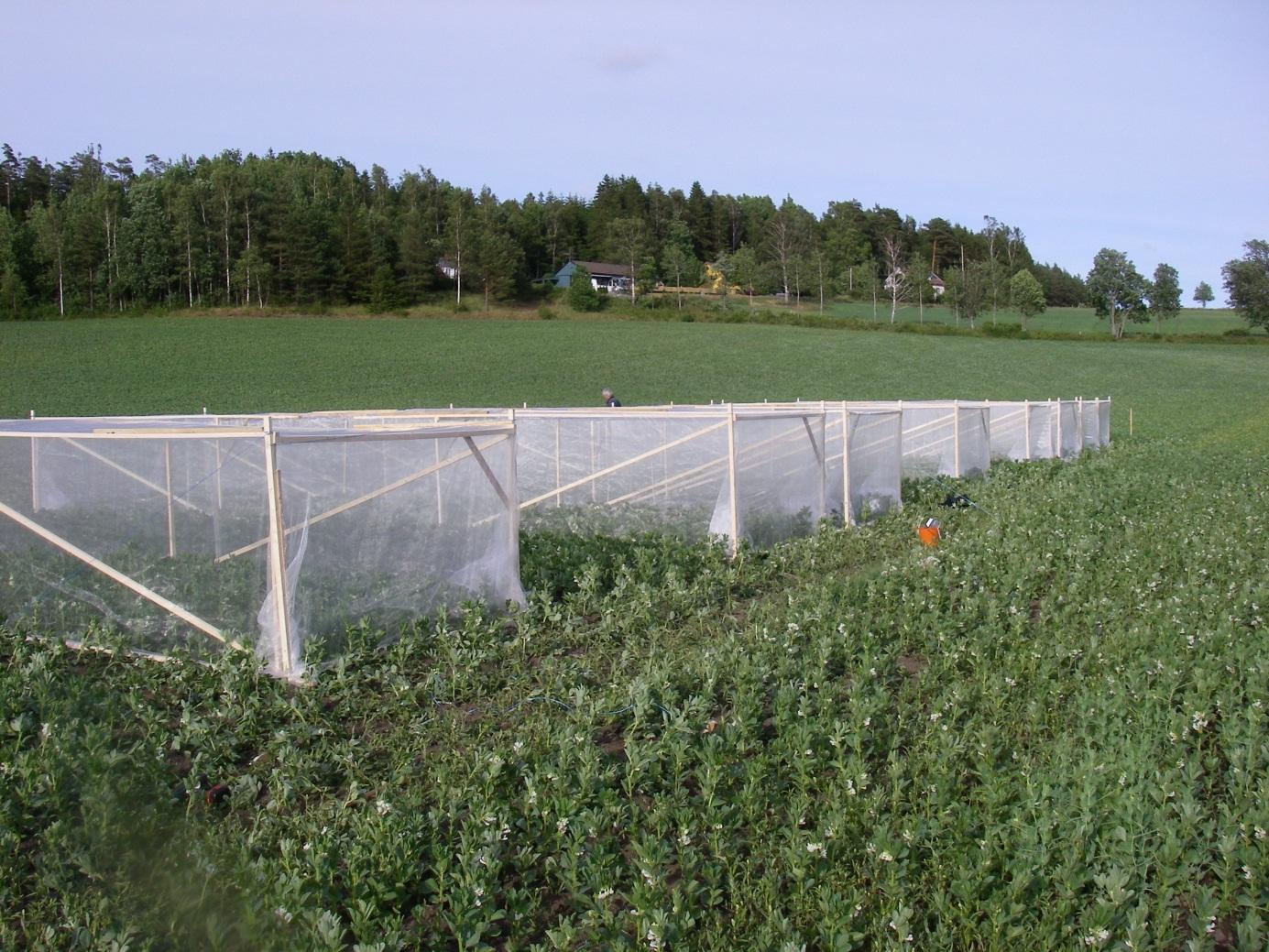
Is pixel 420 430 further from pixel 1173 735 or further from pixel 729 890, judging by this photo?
pixel 1173 735

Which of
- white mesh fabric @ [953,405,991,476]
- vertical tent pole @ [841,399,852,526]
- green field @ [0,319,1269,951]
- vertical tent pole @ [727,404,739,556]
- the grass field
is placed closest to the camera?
green field @ [0,319,1269,951]

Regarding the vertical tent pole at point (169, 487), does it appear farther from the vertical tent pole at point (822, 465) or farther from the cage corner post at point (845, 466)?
the cage corner post at point (845, 466)

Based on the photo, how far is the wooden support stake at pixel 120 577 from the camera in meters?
5.67

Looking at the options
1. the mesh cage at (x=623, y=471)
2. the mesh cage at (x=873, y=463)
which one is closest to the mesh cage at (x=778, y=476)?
the mesh cage at (x=623, y=471)

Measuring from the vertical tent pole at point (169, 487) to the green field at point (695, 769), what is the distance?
0.81 meters

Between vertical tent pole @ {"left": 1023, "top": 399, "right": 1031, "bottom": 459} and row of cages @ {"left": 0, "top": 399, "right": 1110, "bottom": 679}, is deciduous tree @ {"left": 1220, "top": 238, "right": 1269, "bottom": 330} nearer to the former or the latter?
vertical tent pole @ {"left": 1023, "top": 399, "right": 1031, "bottom": 459}

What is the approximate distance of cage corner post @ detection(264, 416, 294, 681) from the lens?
18.1ft

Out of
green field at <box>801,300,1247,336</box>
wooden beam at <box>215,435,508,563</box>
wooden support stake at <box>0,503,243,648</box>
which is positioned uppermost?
green field at <box>801,300,1247,336</box>

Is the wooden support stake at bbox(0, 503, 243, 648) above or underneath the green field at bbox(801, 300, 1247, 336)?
underneath

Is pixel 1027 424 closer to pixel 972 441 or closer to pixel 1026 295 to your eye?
pixel 972 441

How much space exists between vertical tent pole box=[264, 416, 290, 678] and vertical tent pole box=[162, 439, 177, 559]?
82 cm

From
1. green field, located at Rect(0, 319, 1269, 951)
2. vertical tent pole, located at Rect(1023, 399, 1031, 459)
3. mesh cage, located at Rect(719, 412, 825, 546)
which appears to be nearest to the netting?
green field, located at Rect(0, 319, 1269, 951)

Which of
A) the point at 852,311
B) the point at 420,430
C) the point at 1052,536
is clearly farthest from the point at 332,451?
the point at 852,311

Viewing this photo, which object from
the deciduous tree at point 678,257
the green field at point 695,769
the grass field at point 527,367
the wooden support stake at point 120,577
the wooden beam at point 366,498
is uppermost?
the deciduous tree at point 678,257
